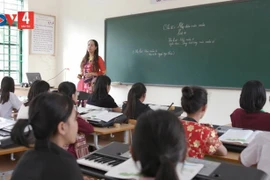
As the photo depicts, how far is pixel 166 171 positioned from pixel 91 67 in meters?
4.71

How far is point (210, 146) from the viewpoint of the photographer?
1.80 m

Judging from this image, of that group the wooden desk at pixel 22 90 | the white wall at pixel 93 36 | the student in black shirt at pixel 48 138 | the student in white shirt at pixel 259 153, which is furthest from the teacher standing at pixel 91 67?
the student in black shirt at pixel 48 138

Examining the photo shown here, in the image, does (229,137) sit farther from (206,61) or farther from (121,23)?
(121,23)

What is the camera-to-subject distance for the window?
6516 mm

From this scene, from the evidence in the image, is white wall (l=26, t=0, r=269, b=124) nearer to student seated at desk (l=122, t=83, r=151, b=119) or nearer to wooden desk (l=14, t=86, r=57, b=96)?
wooden desk (l=14, t=86, r=57, b=96)

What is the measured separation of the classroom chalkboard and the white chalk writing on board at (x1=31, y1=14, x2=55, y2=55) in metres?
1.62

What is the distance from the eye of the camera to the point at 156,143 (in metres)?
0.93

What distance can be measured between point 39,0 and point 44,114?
5944mm

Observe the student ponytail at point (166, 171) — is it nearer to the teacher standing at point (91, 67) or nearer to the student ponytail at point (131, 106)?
the student ponytail at point (131, 106)

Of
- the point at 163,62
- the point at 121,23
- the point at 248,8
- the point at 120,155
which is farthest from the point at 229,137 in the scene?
the point at 121,23

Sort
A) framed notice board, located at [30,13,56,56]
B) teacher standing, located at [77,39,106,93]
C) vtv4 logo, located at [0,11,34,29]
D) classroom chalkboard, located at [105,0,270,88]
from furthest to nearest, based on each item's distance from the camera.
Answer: framed notice board, located at [30,13,56,56]
vtv4 logo, located at [0,11,34,29]
teacher standing, located at [77,39,106,93]
classroom chalkboard, located at [105,0,270,88]

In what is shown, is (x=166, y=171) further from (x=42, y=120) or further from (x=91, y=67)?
(x=91, y=67)

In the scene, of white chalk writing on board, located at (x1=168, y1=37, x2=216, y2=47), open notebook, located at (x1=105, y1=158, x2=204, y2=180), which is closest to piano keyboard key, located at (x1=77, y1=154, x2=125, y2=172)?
open notebook, located at (x1=105, y1=158, x2=204, y2=180)

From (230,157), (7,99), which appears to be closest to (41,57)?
(7,99)
